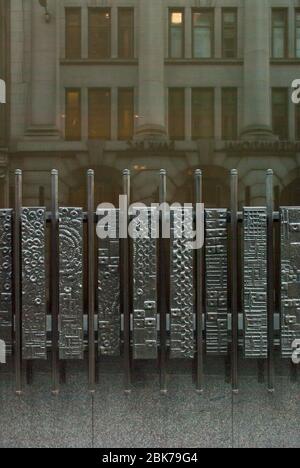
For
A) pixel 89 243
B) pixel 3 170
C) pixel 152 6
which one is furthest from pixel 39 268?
pixel 152 6

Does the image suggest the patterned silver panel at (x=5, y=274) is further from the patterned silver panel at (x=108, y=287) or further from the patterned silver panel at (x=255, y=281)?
the patterned silver panel at (x=255, y=281)

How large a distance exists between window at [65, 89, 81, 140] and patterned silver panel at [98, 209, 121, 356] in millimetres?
1366

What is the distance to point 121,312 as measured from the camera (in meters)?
8.27

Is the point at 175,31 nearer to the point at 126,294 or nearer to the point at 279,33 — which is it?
the point at 279,33

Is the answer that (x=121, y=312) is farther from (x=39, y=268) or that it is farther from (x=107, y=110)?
(x=107, y=110)

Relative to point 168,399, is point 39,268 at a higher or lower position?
higher

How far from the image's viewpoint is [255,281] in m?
8.18

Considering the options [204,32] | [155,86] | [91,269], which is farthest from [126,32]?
[91,269]

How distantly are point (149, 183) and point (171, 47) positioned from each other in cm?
193

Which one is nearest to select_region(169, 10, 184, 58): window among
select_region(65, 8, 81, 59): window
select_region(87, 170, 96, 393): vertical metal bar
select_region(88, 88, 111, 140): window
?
select_region(88, 88, 111, 140): window

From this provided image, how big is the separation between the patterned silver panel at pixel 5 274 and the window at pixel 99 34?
250cm

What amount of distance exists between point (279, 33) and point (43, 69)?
10.7 ft

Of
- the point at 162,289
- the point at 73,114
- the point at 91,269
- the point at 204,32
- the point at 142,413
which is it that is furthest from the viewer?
the point at 204,32
